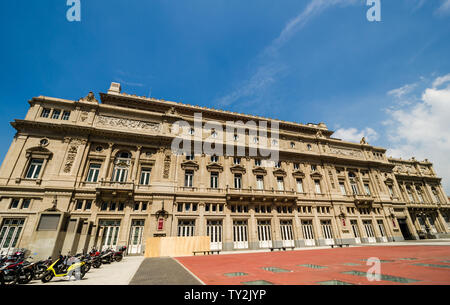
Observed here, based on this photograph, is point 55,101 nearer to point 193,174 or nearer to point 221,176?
point 193,174

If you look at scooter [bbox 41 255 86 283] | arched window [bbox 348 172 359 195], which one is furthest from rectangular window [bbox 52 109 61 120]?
arched window [bbox 348 172 359 195]

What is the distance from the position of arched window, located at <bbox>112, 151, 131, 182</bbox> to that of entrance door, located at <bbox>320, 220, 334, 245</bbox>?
95.4ft

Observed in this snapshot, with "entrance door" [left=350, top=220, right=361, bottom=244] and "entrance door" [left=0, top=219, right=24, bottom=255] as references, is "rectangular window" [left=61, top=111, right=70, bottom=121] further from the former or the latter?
"entrance door" [left=350, top=220, right=361, bottom=244]

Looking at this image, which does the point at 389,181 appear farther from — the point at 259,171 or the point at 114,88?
→ the point at 114,88

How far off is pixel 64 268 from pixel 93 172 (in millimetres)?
16524

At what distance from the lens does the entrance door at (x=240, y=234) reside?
24959 millimetres

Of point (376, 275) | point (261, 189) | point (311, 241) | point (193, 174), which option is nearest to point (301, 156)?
point (261, 189)

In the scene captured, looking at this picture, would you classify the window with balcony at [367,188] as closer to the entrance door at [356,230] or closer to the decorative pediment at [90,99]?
the entrance door at [356,230]

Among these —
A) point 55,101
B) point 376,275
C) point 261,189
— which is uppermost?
point 55,101

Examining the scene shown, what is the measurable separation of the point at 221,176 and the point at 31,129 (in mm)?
23536

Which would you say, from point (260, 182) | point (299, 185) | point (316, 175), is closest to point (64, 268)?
point (260, 182)

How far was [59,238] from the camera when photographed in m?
14.2
